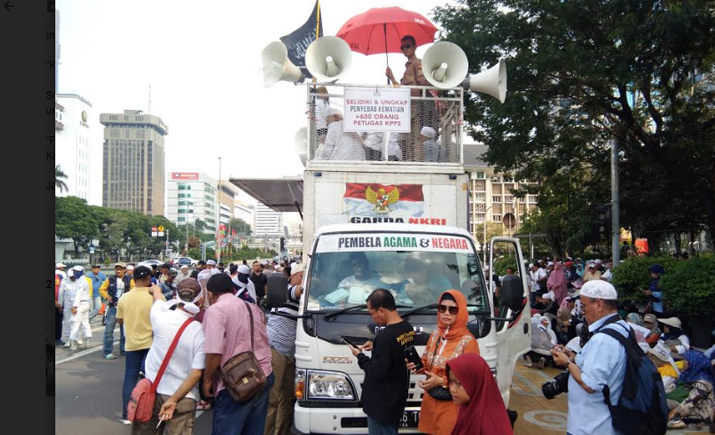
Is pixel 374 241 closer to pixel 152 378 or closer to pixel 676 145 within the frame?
pixel 152 378

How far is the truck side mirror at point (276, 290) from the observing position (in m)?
5.19

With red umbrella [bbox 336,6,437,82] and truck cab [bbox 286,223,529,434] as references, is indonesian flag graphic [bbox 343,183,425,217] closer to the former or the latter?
truck cab [bbox 286,223,529,434]

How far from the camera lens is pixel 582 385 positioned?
11.7 ft

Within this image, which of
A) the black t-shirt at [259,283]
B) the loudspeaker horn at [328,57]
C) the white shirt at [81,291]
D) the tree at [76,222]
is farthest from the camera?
the tree at [76,222]

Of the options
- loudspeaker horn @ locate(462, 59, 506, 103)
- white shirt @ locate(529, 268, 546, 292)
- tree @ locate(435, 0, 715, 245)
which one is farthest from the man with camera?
white shirt @ locate(529, 268, 546, 292)

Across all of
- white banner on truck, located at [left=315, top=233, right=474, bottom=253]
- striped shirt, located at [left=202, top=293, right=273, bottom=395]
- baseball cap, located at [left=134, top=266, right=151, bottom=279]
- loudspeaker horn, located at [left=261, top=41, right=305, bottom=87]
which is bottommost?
striped shirt, located at [left=202, top=293, right=273, bottom=395]

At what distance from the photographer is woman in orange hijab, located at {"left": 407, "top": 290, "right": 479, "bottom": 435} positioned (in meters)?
3.71

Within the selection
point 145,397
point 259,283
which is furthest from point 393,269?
point 259,283

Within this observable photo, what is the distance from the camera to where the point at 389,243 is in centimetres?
557

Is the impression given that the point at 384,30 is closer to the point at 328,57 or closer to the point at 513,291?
the point at 328,57

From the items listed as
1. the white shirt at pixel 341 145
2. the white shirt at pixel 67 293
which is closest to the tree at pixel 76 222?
the white shirt at pixel 67 293

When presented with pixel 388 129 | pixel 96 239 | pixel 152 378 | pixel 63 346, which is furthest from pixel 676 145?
pixel 96 239

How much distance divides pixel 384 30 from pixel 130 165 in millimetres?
184955

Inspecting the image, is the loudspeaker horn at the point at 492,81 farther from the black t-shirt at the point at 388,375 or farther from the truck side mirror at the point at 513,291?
the black t-shirt at the point at 388,375
